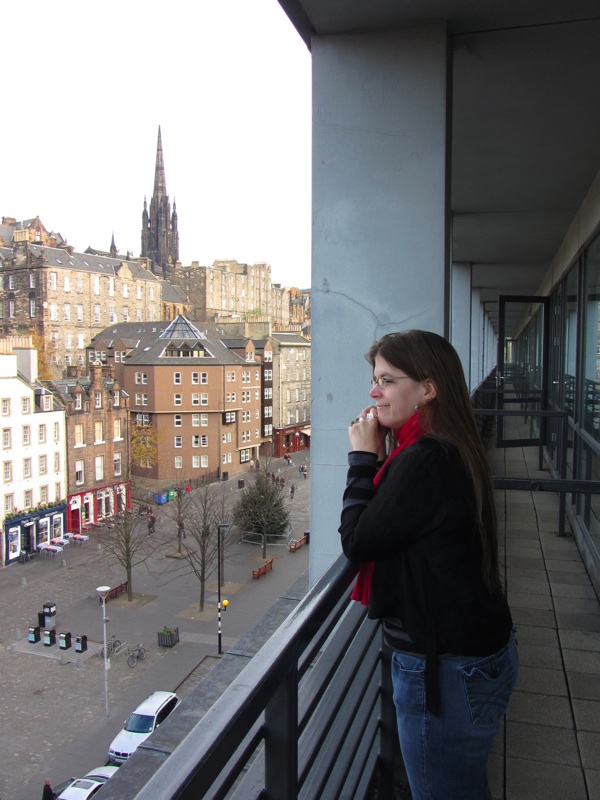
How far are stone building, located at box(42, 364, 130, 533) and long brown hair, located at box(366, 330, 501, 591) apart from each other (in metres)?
33.9

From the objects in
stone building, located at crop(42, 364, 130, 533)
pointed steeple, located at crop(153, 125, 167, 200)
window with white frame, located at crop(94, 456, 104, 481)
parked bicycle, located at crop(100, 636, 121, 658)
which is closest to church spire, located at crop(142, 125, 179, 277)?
pointed steeple, located at crop(153, 125, 167, 200)

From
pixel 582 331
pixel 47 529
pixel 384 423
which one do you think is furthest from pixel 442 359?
pixel 47 529

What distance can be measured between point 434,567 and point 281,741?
1.48ft

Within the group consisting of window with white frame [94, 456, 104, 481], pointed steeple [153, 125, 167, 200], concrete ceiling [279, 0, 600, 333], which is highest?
pointed steeple [153, 125, 167, 200]

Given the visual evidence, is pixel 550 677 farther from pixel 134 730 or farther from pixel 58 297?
pixel 58 297

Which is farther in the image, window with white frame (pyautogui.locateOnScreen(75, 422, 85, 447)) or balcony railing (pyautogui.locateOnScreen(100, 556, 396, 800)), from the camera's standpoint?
window with white frame (pyautogui.locateOnScreen(75, 422, 85, 447))

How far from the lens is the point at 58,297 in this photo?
58406 mm

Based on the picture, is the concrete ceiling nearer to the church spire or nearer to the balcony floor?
the balcony floor

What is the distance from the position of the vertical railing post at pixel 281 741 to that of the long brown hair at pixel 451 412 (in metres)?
0.49

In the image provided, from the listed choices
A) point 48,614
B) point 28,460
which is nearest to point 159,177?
point 28,460

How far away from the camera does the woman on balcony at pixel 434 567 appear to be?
1.47 meters

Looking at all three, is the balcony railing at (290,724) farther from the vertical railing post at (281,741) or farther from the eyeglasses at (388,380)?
the eyeglasses at (388,380)

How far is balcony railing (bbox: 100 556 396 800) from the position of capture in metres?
0.99

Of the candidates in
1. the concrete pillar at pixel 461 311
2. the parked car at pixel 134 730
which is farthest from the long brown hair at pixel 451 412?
the parked car at pixel 134 730
